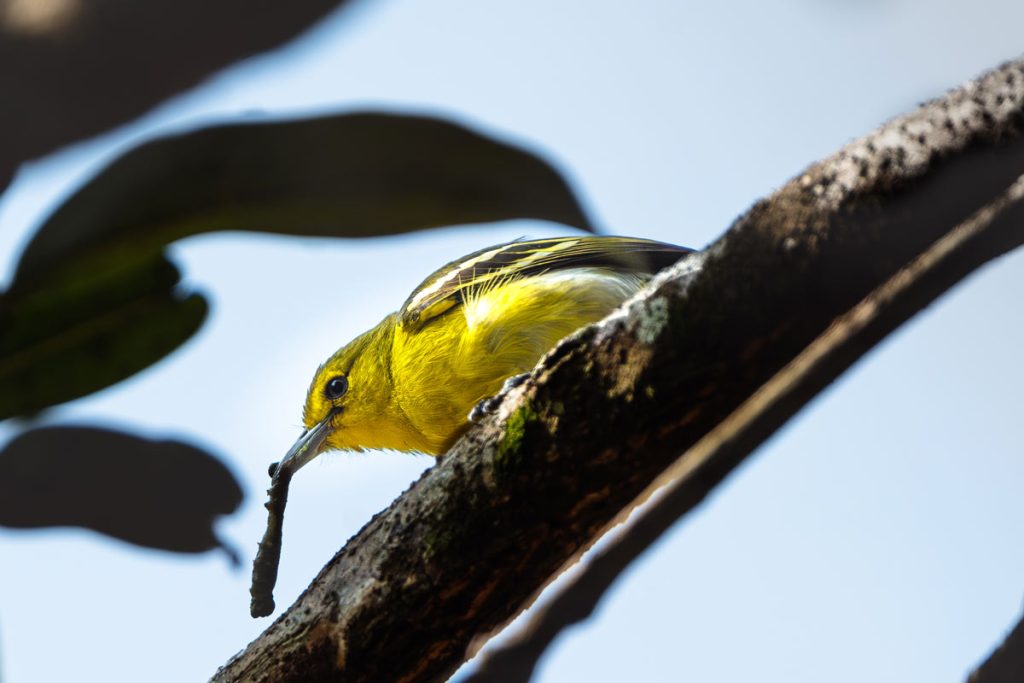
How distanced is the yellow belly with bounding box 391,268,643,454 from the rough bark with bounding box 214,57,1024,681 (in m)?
1.09

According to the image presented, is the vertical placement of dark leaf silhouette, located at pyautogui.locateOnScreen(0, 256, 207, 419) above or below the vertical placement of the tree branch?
above

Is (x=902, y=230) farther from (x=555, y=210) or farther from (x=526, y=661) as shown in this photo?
(x=526, y=661)

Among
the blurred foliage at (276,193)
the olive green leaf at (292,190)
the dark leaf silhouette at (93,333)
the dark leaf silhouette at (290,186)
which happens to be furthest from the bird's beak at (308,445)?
the dark leaf silhouette at (290,186)

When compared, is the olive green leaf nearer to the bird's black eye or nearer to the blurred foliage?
the blurred foliage

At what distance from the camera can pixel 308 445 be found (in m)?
3.68

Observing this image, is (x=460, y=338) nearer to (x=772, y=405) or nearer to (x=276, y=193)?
(x=276, y=193)

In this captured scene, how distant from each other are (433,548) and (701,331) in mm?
789

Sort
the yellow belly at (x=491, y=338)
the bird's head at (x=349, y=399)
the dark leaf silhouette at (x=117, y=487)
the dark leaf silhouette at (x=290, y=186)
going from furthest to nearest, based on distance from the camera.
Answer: the bird's head at (x=349, y=399)
the yellow belly at (x=491, y=338)
the dark leaf silhouette at (x=117, y=487)
the dark leaf silhouette at (x=290, y=186)

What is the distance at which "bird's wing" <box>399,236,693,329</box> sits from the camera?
10.2 feet

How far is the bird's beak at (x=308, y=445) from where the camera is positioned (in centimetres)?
352

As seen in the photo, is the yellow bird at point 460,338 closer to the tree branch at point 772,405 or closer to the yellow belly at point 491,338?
the yellow belly at point 491,338

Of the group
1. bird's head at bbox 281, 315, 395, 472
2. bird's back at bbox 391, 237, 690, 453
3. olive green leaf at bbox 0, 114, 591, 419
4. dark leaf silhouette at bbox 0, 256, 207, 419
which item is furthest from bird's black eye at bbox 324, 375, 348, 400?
olive green leaf at bbox 0, 114, 591, 419

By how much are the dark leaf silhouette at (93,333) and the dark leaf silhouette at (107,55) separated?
41.8 inches

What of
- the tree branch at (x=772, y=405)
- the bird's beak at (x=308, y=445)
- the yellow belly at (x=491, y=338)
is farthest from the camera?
the bird's beak at (x=308, y=445)
